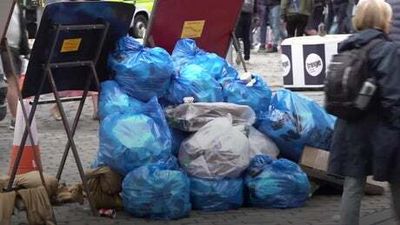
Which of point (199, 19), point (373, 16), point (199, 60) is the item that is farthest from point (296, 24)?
point (373, 16)

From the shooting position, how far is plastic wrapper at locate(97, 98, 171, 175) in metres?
5.97

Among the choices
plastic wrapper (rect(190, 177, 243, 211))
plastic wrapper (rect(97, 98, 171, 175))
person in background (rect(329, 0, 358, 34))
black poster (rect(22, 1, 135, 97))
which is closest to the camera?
black poster (rect(22, 1, 135, 97))

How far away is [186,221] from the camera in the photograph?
19.8 ft

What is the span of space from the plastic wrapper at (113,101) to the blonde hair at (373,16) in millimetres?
1840

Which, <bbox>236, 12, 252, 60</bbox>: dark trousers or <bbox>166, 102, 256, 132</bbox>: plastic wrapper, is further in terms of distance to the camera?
<bbox>236, 12, 252, 60</bbox>: dark trousers

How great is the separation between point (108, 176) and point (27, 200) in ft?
2.21

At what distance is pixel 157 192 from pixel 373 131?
1.63 meters

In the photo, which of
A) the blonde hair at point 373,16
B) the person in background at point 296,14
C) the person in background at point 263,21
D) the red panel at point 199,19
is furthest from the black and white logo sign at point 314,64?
the blonde hair at point 373,16

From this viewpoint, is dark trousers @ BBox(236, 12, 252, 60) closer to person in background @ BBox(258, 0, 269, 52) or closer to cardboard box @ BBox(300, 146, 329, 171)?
person in background @ BBox(258, 0, 269, 52)

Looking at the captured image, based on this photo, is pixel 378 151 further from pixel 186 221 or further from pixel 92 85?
pixel 92 85

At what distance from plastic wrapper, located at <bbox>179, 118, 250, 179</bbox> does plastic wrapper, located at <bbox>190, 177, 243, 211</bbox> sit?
4 centimetres

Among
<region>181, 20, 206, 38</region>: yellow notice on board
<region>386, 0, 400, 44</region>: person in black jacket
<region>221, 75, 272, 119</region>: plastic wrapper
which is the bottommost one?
<region>221, 75, 272, 119</region>: plastic wrapper

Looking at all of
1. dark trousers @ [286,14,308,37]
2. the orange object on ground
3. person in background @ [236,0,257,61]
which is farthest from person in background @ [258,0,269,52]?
the orange object on ground

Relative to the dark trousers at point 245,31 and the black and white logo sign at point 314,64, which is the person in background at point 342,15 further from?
the black and white logo sign at point 314,64
